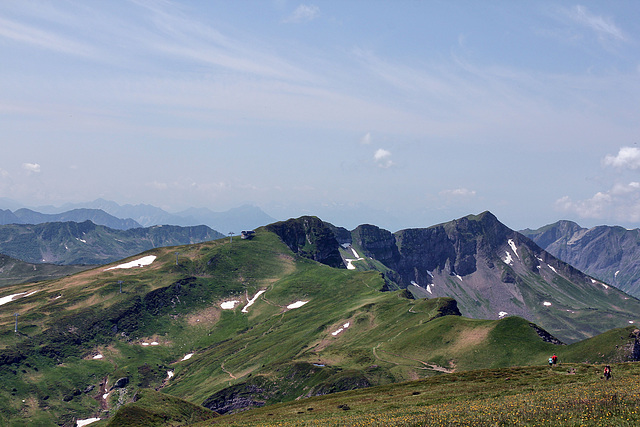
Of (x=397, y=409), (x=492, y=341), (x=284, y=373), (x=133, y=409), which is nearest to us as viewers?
(x=397, y=409)

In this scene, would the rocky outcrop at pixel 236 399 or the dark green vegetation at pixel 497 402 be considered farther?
the rocky outcrop at pixel 236 399

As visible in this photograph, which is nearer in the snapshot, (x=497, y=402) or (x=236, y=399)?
(x=497, y=402)

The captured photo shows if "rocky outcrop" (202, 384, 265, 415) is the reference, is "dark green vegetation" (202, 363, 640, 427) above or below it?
above

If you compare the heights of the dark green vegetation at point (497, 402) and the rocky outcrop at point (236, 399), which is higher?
the dark green vegetation at point (497, 402)

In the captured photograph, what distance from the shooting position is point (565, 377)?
75.9 m

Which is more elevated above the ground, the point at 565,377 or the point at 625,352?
the point at 565,377

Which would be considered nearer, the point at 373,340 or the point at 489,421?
the point at 489,421

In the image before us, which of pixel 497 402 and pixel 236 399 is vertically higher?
pixel 497 402

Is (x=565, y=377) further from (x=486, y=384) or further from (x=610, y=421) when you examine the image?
(x=610, y=421)

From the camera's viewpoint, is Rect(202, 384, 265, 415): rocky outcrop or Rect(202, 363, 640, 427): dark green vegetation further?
Rect(202, 384, 265, 415): rocky outcrop

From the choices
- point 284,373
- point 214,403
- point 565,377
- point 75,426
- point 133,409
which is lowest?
point 75,426

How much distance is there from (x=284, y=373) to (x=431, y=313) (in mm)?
63549

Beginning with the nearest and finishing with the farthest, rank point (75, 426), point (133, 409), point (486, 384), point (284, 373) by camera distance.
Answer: point (486, 384) → point (133, 409) → point (284, 373) → point (75, 426)

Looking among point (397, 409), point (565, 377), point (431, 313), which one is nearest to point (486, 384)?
point (565, 377)
